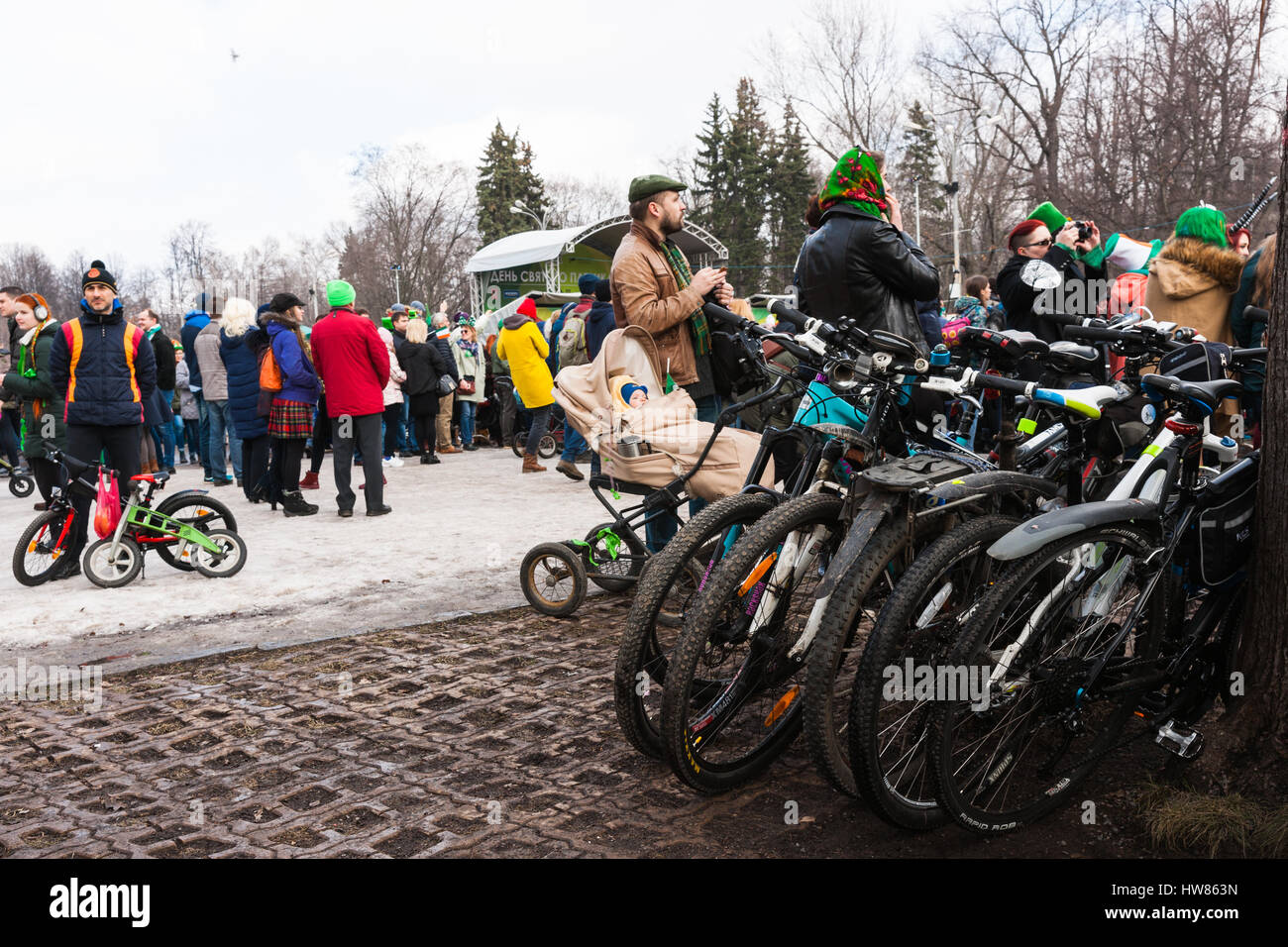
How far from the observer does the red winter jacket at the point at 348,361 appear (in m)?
9.70

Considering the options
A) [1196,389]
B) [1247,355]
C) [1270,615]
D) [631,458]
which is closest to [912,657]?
[1270,615]

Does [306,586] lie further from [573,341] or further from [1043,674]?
[573,341]

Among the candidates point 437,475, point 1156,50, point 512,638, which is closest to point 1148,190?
point 1156,50

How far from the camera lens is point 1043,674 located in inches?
117

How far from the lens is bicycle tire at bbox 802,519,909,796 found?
114 inches

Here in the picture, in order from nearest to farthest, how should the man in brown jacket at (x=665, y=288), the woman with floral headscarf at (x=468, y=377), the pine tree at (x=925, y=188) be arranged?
1. the man in brown jacket at (x=665, y=288)
2. the woman with floral headscarf at (x=468, y=377)
3. the pine tree at (x=925, y=188)

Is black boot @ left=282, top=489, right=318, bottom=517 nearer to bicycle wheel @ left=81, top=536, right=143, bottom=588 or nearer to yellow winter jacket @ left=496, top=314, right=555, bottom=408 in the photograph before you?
bicycle wheel @ left=81, top=536, right=143, bottom=588

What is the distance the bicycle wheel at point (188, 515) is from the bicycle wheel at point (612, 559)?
2766 millimetres

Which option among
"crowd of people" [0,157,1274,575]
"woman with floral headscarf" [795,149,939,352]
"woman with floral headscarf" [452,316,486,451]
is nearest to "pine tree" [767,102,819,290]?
"woman with floral headscarf" [452,316,486,451]

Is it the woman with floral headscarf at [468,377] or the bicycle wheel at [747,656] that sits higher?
the woman with floral headscarf at [468,377]

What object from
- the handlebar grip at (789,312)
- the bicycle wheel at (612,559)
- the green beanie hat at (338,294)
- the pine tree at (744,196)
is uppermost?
the pine tree at (744,196)

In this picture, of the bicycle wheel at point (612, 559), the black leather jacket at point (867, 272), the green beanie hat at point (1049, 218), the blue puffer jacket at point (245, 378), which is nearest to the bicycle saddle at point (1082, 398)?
the black leather jacket at point (867, 272)

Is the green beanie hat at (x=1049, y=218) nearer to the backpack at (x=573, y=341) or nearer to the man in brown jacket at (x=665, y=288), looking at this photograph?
the man in brown jacket at (x=665, y=288)

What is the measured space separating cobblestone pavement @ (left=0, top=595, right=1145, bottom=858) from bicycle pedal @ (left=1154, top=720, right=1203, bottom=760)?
0.23 m
